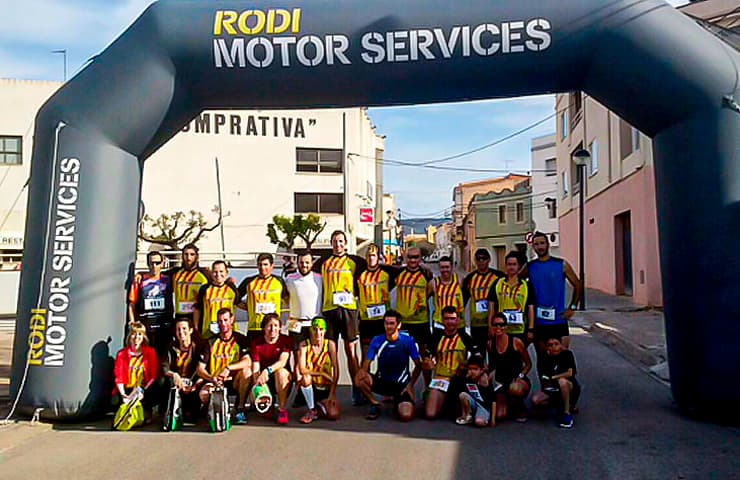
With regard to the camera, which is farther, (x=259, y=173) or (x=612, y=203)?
(x=259, y=173)

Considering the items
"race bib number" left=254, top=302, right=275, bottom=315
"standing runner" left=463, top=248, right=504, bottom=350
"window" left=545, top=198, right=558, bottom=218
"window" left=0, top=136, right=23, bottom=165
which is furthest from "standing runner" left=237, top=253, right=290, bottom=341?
"window" left=545, top=198, right=558, bottom=218

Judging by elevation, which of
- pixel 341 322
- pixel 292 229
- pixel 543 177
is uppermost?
pixel 543 177

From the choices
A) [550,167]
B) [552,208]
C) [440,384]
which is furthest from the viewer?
[550,167]

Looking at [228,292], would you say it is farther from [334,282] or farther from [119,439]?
[119,439]

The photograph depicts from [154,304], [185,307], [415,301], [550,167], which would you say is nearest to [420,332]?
[415,301]

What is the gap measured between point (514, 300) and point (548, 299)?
358mm

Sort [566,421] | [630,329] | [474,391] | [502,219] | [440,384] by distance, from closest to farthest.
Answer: [566,421]
[474,391]
[440,384]
[630,329]
[502,219]

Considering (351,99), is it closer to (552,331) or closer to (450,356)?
(450,356)

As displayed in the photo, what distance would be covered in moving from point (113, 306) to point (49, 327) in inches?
25.0

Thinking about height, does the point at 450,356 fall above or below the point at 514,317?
below

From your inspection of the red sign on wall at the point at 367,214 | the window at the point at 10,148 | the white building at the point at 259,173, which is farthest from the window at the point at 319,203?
the window at the point at 10,148

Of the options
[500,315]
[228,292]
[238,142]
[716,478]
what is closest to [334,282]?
[228,292]

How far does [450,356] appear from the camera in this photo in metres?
7.74

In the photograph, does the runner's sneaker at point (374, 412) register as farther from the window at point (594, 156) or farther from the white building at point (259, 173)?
the white building at point (259, 173)
